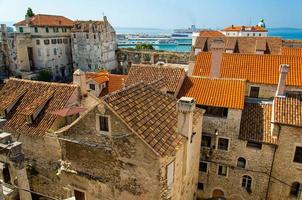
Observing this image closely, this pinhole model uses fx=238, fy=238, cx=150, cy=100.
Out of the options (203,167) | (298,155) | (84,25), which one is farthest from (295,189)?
(84,25)

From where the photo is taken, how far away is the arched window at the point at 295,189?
1750 centimetres

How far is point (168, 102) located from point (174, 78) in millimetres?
7100

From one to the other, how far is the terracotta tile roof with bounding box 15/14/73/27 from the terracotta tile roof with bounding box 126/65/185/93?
41519mm

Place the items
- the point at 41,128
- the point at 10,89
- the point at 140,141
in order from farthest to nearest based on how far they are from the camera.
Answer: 1. the point at 10,89
2. the point at 41,128
3. the point at 140,141

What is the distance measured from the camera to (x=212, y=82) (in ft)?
65.3

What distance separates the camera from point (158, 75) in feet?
69.5

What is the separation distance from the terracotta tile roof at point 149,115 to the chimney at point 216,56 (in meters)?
10.9

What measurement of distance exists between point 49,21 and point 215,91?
51.1 metres

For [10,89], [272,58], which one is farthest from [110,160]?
[272,58]

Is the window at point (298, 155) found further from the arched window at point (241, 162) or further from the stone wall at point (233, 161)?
the arched window at point (241, 162)

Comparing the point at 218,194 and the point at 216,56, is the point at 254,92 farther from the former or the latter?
the point at 218,194

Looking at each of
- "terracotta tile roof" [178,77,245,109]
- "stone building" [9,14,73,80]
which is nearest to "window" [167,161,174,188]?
"terracotta tile roof" [178,77,245,109]

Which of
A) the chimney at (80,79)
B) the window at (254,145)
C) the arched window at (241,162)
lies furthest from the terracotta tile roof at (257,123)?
the chimney at (80,79)

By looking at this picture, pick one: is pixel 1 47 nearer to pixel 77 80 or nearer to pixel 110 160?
pixel 77 80
